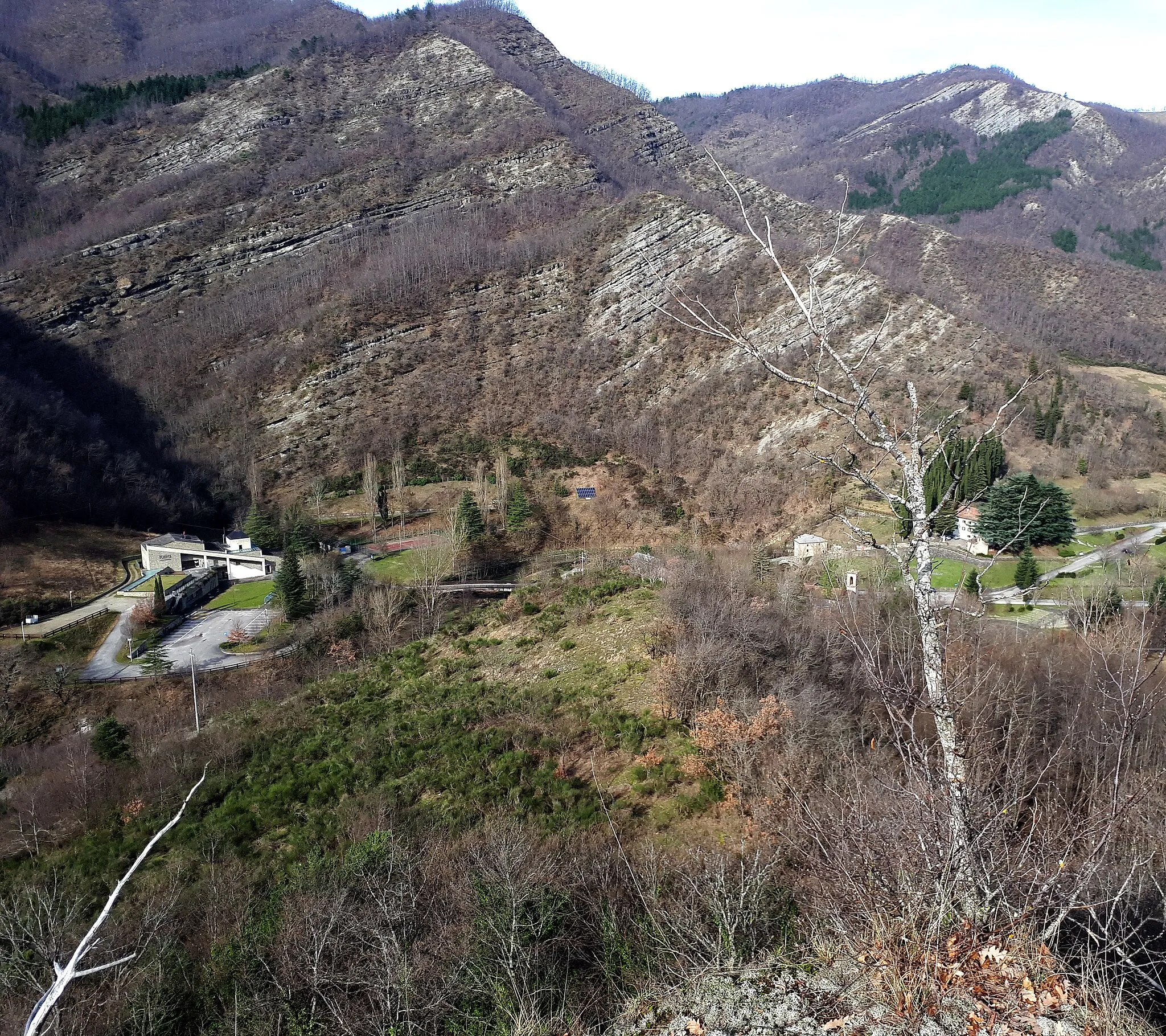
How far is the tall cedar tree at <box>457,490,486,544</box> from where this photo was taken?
33375 millimetres

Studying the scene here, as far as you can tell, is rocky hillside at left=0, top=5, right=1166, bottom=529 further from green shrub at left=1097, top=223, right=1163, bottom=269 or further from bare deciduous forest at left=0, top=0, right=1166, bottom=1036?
green shrub at left=1097, top=223, right=1163, bottom=269

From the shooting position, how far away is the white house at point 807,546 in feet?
90.3

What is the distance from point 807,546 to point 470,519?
1532cm

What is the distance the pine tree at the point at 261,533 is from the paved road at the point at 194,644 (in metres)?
5.45

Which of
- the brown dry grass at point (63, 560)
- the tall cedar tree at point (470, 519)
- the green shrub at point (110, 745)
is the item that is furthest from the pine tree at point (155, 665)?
the tall cedar tree at point (470, 519)

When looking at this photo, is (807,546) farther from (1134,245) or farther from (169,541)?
(1134,245)

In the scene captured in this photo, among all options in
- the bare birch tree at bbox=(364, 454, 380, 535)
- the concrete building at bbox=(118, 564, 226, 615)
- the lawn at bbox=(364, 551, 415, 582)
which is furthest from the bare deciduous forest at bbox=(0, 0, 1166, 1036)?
the concrete building at bbox=(118, 564, 226, 615)

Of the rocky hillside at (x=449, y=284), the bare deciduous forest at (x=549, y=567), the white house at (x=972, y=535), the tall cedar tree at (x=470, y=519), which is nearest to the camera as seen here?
the bare deciduous forest at (x=549, y=567)

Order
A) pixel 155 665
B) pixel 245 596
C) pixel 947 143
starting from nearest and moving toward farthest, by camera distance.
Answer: pixel 155 665
pixel 245 596
pixel 947 143

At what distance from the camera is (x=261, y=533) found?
34844mm

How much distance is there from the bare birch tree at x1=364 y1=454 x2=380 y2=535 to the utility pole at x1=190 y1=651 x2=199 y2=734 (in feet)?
45.5

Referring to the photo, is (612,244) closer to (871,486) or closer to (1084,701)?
(1084,701)

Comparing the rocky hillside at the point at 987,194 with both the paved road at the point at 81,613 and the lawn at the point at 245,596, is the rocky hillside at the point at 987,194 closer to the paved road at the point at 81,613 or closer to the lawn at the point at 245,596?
the lawn at the point at 245,596

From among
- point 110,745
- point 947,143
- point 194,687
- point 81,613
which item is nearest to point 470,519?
point 194,687
